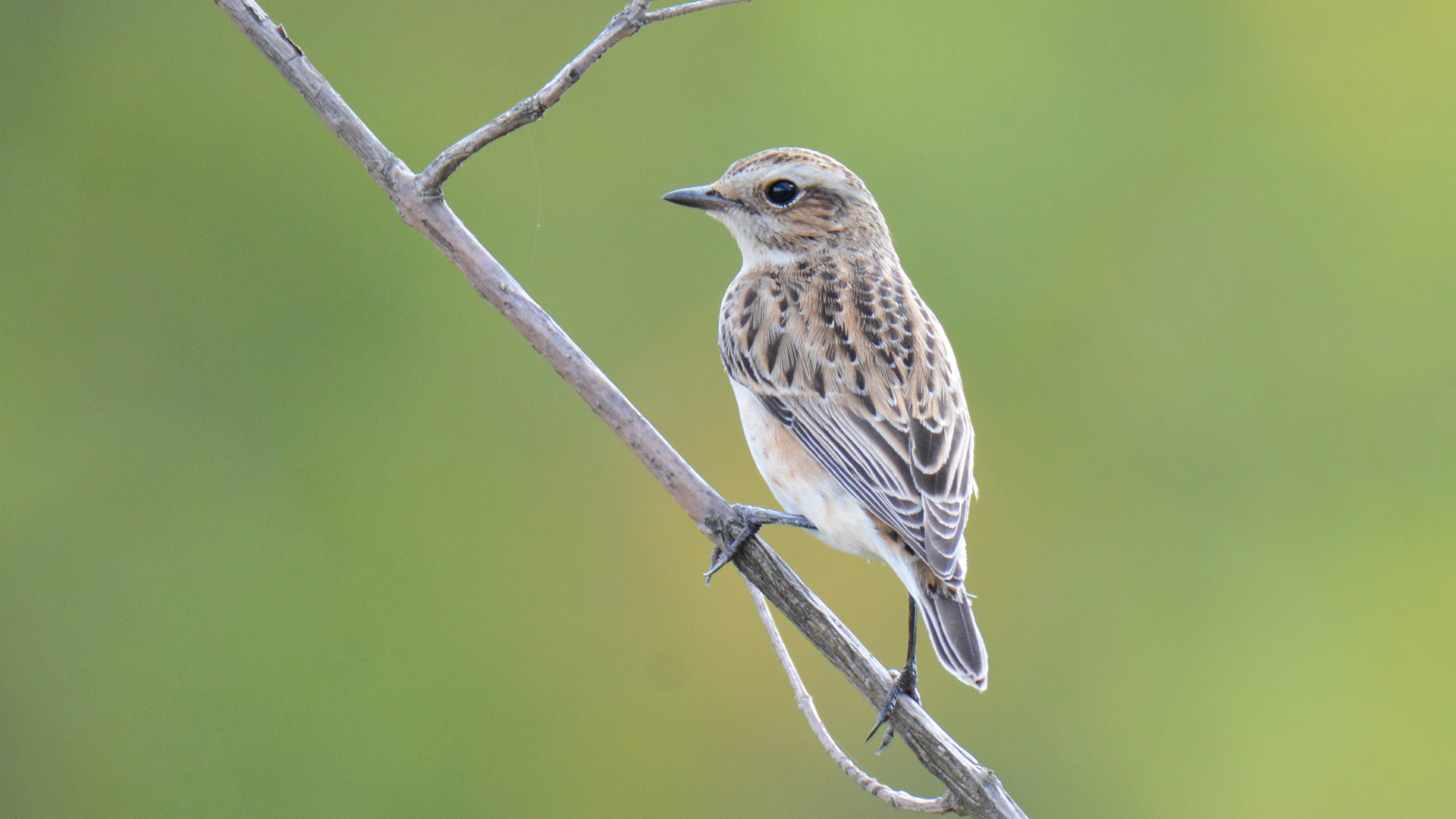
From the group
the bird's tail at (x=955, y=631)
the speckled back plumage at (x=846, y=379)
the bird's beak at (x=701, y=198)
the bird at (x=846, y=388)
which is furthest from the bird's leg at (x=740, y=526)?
the bird's beak at (x=701, y=198)

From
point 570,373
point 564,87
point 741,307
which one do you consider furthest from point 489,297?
point 741,307

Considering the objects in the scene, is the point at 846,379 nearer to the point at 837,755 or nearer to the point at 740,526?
the point at 740,526

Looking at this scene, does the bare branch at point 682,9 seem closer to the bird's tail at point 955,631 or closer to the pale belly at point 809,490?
the pale belly at point 809,490

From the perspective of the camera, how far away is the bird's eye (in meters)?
3.37

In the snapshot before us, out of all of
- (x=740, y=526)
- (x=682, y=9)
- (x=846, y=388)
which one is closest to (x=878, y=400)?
(x=846, y=388)

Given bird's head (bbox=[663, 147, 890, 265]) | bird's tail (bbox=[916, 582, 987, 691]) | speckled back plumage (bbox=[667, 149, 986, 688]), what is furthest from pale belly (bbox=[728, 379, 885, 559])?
bird's head (bbox=[663, 147, 890, 265])

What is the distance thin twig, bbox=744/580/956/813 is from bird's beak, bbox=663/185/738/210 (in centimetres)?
120

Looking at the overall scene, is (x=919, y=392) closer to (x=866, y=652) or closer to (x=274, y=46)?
(x=866, y=652)

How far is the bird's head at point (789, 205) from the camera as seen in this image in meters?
3.32

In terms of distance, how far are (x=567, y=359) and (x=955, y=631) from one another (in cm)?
112

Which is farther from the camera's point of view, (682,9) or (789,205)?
(789,205)

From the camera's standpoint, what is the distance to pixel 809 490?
2.92m

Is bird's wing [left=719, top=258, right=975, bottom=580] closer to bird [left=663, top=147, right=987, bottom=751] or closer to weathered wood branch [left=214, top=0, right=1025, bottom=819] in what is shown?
bird [left=663, top=147, right=987, bottom=751]

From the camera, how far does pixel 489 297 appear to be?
266cm
